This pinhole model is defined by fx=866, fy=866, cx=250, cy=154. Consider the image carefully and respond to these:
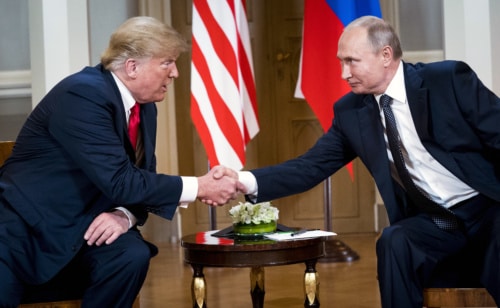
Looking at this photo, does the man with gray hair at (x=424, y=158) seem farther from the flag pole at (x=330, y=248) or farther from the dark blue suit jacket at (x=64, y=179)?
the flag pole at (x=330, y=248)

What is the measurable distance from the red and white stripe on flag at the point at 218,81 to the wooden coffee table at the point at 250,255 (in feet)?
6.66

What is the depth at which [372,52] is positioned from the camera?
3.29 meters

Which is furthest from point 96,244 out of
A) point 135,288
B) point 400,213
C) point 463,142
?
point 463,142

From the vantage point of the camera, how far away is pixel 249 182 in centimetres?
353

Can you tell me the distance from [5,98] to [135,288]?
353 centimetres

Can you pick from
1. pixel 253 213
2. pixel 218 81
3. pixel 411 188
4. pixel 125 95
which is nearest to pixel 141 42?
pixel 125 95

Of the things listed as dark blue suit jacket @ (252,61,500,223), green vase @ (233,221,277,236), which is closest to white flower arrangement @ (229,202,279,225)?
green vase @ (233,221,277,236)

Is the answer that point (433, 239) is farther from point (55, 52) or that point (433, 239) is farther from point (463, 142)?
point (55, 52)

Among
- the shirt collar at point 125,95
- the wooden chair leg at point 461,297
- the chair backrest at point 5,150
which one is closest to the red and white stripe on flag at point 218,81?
the chair backrest at point 5,150

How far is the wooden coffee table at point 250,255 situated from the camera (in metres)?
3.37

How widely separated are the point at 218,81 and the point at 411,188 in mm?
2636

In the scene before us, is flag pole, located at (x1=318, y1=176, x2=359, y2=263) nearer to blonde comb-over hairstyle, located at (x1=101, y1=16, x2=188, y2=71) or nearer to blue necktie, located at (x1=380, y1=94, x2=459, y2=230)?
blue necktie, located at (x1=380, y1=94, x2=459, y2=230)

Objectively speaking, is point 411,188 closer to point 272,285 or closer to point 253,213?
point 253,213

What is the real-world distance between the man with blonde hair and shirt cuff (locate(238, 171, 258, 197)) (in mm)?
381
